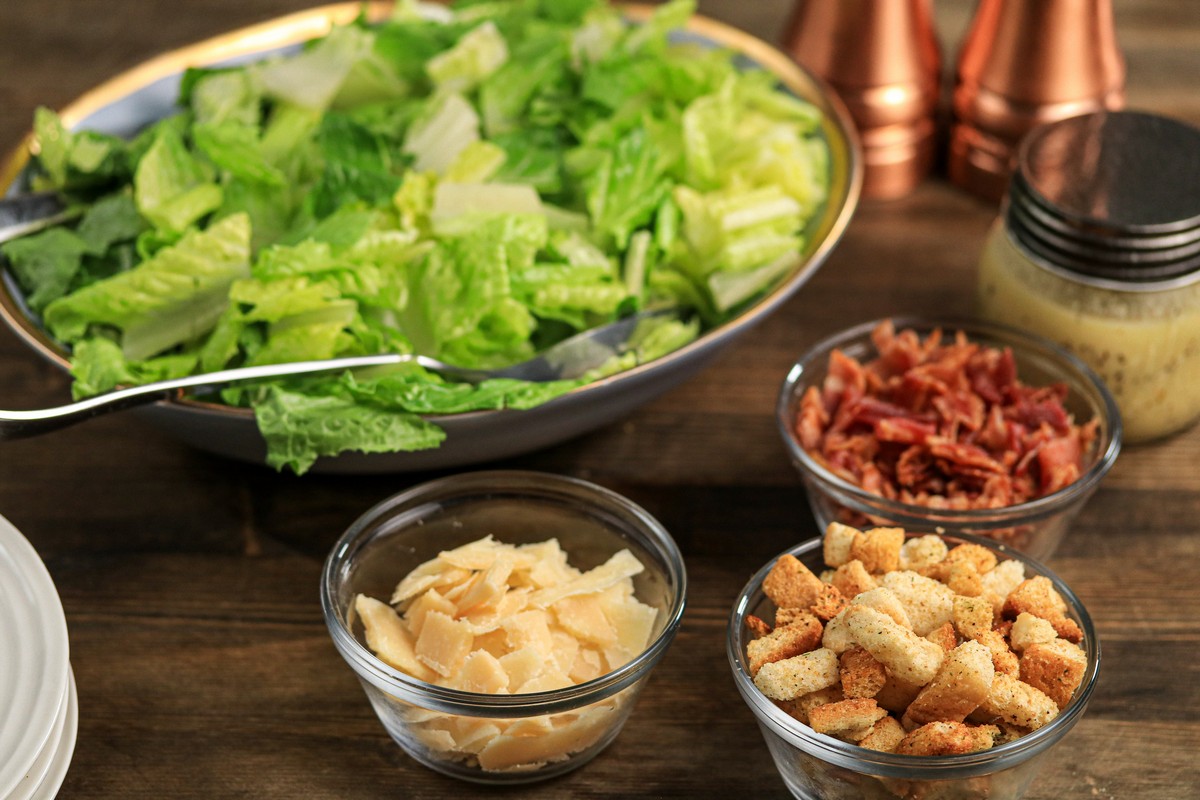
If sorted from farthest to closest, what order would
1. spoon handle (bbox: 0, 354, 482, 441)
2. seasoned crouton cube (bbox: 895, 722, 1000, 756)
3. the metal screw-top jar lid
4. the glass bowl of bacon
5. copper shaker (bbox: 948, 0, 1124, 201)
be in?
1. copper shaker (bbox: 948, 0, 1124, 201)
2. the metal screw-top jar lid
3. the glass bowl of bacon
4. spoon handle (bbox: 0, 354, 482, 441)
5. seasoned crouton cube (bbox: 895, 722, 1000, 756)

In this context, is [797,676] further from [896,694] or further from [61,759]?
[61,759]

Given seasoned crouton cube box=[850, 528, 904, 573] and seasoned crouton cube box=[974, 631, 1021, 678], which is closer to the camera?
seasoned crouton cube box=[974, 631, 1021, 678]

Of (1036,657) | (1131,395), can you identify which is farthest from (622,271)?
(1036,657)

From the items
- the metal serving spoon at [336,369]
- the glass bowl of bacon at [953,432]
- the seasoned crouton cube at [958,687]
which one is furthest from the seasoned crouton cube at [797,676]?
the metal serving spoon at [336,369]

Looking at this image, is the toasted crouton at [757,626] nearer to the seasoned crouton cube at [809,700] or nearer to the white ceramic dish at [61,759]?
the seasoned crouton cube at [809,700]

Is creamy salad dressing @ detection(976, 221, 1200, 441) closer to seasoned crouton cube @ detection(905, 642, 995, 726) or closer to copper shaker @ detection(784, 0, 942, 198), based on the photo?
copper shaker @ detection(784, 0, 942, 198)

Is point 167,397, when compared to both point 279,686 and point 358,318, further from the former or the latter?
point 279,686

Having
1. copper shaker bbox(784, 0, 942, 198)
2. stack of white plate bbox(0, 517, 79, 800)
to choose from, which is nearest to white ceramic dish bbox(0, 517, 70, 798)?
stack of white plate bbox(0, 517, 79, 800)

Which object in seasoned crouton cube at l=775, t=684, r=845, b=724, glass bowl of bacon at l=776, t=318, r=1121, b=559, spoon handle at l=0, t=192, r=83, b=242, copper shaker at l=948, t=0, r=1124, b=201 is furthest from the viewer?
copper shaker at l=948, t=0, r=1124, b=201

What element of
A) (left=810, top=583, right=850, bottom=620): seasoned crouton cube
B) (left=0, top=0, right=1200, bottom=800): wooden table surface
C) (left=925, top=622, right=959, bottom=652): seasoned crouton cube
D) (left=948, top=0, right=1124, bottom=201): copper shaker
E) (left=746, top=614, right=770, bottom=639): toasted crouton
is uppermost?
(left=948, top=0, right=1124, bottom=201): copper shaker
